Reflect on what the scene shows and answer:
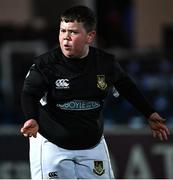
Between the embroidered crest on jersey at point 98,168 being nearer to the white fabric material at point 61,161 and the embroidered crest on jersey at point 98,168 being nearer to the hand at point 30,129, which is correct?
the white fabric material at point 61,161

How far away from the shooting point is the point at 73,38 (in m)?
6.25

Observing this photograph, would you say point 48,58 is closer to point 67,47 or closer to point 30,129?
point 67,47

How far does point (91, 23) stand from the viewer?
20.7 ft

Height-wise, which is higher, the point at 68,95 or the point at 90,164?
the point at 68,95

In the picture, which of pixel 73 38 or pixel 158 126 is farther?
pixel 158 126

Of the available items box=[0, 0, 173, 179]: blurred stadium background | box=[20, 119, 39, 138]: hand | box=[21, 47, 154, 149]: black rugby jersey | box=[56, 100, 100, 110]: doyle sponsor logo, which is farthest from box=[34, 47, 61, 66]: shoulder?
box=[0, 0, 173, 179]: blurred stadium background

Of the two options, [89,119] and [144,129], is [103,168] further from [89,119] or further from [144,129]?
[144,129]

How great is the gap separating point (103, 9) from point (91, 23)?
912cm

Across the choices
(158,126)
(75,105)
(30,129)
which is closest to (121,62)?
(158,126)

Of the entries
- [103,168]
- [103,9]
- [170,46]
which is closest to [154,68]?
[170,46]

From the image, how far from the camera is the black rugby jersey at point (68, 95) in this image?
624 cm

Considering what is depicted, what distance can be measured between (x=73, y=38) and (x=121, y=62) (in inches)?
245

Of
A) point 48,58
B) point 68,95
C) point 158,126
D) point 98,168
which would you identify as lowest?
point 98,168

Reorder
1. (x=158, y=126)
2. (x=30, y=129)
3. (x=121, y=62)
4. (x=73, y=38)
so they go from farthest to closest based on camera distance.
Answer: (x=121, y=62) < (x=158, y=126) < (x=73, y=38) < (x=30, y=129)
